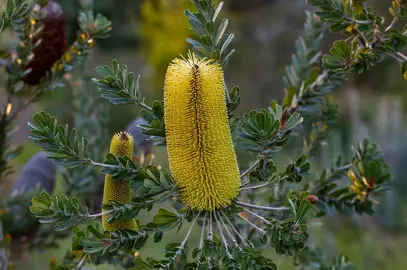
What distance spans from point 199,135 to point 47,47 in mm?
683

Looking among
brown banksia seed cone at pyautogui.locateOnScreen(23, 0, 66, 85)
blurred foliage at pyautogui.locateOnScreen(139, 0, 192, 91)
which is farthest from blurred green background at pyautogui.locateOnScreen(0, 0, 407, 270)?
brown banksia seed cone at pyautogui.locateOnScreen(23, 0, 66, 85)

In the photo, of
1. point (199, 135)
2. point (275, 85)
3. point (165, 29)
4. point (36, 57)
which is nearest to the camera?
point (199, 135)

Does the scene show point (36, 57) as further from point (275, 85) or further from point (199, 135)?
point (275, 85)

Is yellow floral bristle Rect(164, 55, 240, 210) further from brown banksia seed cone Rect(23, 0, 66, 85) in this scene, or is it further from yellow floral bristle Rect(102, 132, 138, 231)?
brown banksia seed cone Rect(23, 0, 66, 85)

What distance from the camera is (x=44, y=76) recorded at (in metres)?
1.33

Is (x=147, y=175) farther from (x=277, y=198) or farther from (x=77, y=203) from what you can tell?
(x=277, y=198)

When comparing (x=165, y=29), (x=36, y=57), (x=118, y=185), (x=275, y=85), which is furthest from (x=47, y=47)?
(x=275, y=85)

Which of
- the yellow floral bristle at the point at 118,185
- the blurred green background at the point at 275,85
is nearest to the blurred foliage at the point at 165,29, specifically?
the blurred green background at the point at 275,85

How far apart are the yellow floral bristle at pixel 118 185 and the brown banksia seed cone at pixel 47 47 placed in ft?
1.73

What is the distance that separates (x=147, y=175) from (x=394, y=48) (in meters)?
0.48

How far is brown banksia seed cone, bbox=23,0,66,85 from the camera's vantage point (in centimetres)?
134

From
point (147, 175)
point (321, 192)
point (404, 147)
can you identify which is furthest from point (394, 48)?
point (404, 147)

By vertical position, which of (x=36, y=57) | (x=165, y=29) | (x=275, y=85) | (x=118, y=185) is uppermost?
(x=165, y=29)

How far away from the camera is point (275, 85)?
7141 millimetres
